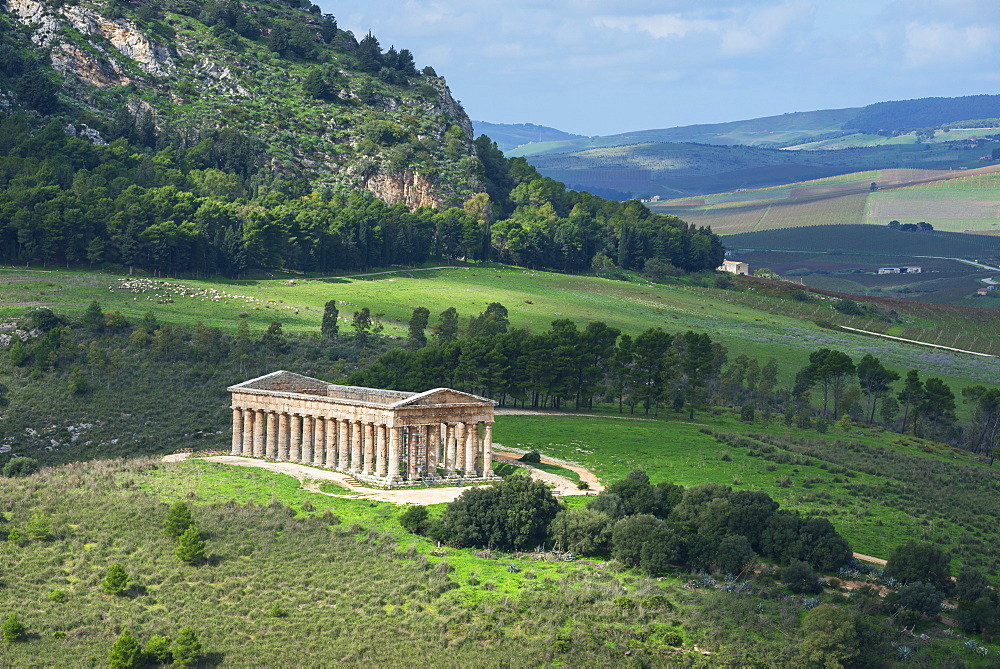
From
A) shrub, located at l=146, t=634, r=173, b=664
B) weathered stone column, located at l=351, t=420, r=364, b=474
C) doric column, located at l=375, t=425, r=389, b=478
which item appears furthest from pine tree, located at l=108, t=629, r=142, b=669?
weathered stone column, located at l=351, t=420, r=364, b=474

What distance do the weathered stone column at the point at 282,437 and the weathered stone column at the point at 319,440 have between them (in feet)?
10.3

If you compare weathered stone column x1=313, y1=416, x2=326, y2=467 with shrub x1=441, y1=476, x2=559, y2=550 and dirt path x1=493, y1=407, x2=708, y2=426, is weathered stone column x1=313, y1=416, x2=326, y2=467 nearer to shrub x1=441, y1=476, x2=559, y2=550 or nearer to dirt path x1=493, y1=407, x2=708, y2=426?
shrub x1=441, y1=476, x2=559, y2=550

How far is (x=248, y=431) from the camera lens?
105m

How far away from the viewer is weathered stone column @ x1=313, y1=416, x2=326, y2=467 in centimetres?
10025

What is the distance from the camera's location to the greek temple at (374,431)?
307ft

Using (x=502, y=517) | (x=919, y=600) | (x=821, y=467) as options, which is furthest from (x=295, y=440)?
(x=919, y=600)

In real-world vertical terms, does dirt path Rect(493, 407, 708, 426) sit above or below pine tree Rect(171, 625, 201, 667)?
above

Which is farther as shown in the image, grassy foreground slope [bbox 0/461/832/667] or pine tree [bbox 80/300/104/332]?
pine tree [bbox 80/300/104/332]

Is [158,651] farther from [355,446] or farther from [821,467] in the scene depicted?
[821,467]

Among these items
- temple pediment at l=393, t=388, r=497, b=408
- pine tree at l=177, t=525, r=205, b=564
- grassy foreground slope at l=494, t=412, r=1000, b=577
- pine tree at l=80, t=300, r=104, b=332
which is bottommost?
pine tree at l=177, t=525, r=205, b=564

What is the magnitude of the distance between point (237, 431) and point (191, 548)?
2876 cm

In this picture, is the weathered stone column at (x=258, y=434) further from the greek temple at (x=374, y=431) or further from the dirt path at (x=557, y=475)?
the dirt path at (x=557, y=475)

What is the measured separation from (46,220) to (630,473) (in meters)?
113

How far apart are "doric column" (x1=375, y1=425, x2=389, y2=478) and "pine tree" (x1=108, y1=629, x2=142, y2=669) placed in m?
30.3
